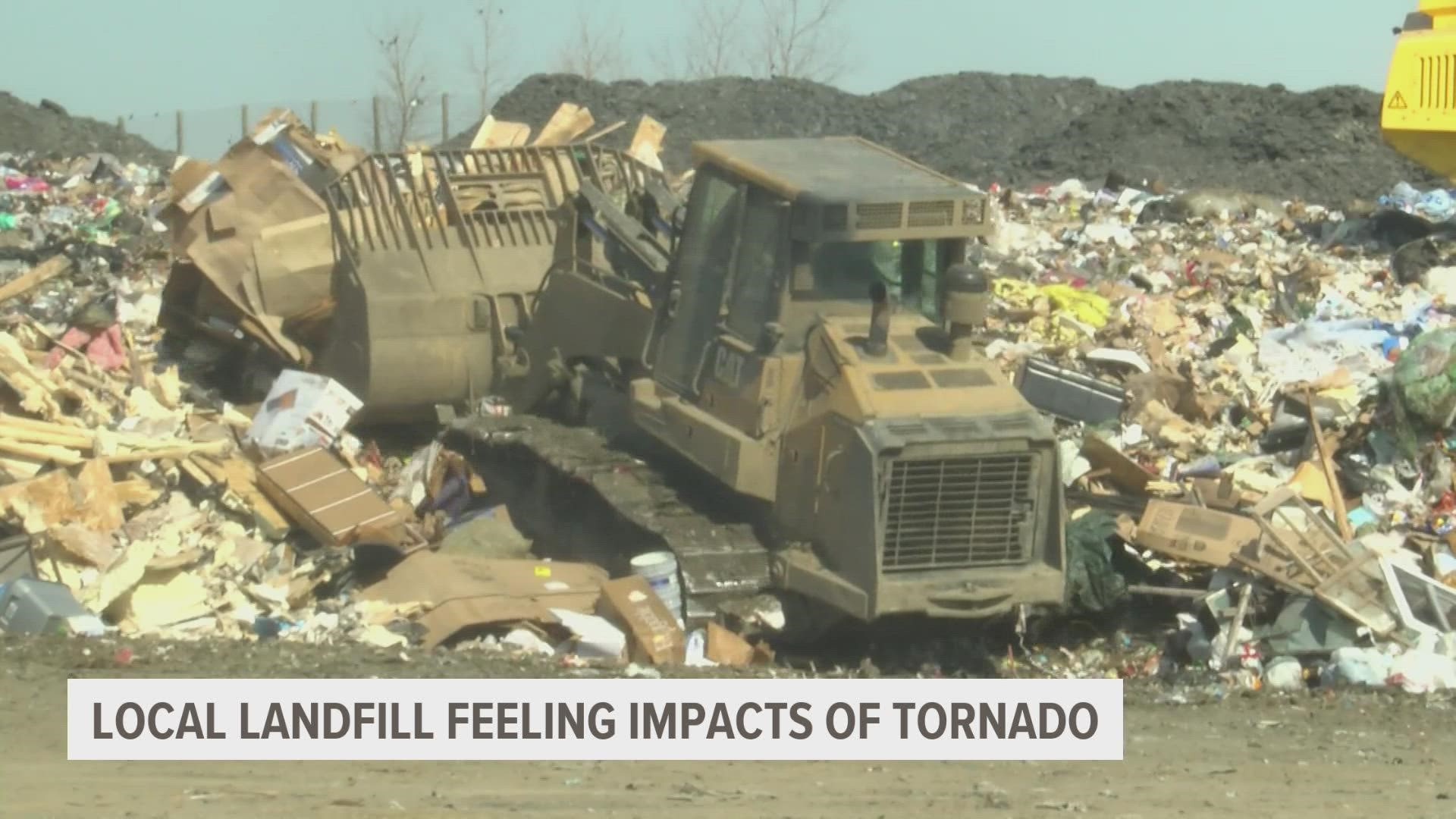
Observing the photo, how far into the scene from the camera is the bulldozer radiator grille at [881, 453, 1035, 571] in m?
7.23

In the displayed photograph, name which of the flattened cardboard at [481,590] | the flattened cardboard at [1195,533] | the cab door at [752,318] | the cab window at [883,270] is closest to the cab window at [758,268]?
the cab door at [752,318]

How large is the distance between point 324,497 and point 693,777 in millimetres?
3815

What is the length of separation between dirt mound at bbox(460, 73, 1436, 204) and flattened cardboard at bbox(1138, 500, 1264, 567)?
1504cm

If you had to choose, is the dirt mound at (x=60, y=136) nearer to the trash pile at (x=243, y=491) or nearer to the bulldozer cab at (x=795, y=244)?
the trash pile at (x=243, y=491)

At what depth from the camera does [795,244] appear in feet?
25.1

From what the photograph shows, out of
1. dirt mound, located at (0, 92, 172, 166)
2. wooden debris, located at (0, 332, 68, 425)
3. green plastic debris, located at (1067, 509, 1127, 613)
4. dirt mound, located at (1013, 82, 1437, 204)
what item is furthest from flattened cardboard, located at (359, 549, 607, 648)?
dirt mound, located at (0, 92, 172, 166)

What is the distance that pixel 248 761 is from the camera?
5707mm

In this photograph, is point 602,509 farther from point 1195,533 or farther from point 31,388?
point 31,388

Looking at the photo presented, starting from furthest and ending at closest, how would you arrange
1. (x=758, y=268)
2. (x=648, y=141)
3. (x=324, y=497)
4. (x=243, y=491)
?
(x=648, y=141)
(x=243, y=491)
(x=324, y=497)
(x=758, y=268)

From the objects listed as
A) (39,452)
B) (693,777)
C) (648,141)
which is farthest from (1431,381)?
(39,452)

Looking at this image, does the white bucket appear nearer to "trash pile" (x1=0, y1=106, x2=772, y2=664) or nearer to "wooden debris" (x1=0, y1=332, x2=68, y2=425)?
"trash pile" (x1=0, y1=106, x2=772, y2=664)

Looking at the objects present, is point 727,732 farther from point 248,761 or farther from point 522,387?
point 522,387

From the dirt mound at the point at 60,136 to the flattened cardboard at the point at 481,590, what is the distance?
62.6ft

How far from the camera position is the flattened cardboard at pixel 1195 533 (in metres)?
8.69
